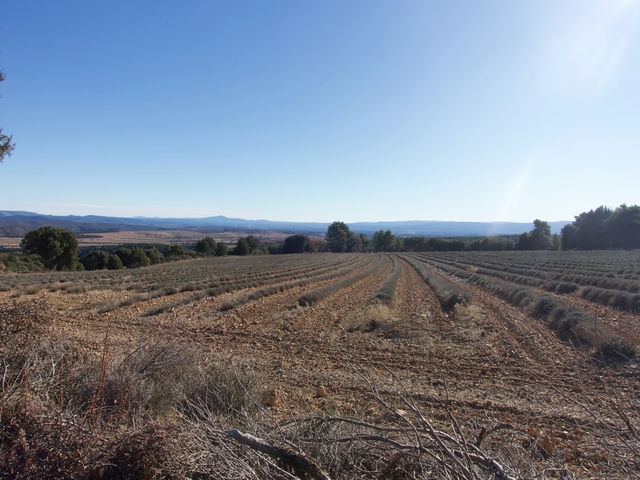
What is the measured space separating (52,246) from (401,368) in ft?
157

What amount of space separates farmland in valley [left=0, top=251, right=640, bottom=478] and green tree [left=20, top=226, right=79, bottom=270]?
29.0 meters

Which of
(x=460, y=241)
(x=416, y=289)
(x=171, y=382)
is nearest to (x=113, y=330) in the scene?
(x=171, y=382)

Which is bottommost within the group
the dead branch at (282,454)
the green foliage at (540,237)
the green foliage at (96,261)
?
the green foliage at (96,261)

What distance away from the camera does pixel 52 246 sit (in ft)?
126

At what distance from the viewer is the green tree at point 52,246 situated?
3791cm

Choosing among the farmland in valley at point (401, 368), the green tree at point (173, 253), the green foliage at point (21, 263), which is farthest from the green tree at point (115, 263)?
the farmland in valley at point (401, 368)

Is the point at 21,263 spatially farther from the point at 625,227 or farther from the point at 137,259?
the point at 625,227

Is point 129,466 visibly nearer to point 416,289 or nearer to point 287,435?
point 287,435

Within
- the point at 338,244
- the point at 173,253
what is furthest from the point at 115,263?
the point at 338,244

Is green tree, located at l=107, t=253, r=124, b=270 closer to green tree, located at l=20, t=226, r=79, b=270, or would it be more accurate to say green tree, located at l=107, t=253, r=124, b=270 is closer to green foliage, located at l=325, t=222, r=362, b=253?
green tree, located at l=20, t=226, r=79, b=270

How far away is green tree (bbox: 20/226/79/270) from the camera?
37.9m

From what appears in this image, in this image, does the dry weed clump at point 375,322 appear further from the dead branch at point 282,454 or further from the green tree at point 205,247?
the green tree at point 205,247

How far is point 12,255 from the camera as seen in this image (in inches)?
1687

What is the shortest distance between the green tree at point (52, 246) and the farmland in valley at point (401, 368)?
1140 inches
